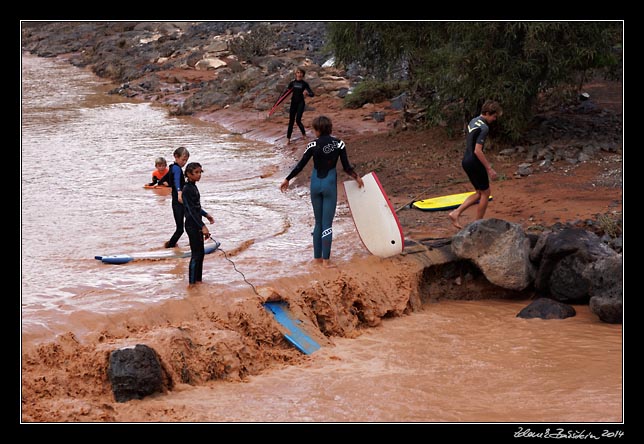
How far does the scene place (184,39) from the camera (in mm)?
41469

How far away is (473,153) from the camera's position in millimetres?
9953

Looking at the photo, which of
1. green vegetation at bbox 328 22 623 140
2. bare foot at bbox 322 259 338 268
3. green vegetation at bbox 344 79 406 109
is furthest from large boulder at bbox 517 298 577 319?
green vegetation at bbox 344 79 406 109

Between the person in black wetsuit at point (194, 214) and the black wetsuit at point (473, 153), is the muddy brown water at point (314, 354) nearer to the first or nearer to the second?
the person in black wetsuit at point (194, 214)

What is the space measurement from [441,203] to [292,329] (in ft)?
13.8

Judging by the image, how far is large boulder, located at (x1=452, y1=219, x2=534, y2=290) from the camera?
9.46 meters

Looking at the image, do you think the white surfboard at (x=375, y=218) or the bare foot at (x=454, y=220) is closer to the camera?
the white surfboard at (x=375, y=218)

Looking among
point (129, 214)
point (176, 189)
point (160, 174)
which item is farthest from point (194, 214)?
point (160, 174)

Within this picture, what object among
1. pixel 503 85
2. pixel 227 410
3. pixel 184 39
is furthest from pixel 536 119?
pixel 184 39

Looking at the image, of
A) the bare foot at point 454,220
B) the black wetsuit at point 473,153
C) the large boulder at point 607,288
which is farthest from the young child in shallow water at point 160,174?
the large boulder at point 607,288

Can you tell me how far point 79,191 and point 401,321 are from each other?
7.89 metres

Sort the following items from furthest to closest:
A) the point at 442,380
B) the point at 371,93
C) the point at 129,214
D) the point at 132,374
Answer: the point at 371,93, the point at 129,214, the point at 442,380, the point at 132,374

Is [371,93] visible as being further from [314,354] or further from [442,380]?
[442,380]

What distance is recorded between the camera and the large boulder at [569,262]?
360 inches

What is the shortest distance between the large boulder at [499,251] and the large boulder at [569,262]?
0.61 feet
